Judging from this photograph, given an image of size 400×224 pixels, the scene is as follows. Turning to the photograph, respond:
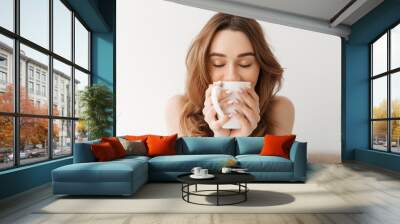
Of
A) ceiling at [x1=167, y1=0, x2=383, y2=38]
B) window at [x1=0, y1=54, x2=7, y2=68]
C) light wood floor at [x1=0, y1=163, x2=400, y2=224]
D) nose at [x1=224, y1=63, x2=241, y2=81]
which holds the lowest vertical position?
light wood floor at [x1=0, y1=163, x2=400, y2=224]

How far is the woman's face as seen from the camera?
7688mm

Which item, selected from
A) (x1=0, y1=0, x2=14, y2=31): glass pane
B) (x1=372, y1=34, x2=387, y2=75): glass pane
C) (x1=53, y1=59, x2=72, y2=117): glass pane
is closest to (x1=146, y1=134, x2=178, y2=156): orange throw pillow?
(x1=53, y1=59, x2=72, y2=117): glass pane

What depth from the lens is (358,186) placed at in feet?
18.5

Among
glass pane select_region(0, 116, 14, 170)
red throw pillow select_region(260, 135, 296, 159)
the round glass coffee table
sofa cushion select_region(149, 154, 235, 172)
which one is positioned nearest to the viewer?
the round glass coffee table

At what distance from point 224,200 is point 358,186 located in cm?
233

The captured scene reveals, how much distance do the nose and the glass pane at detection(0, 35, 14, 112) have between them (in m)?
4.06

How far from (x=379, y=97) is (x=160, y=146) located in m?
5.27

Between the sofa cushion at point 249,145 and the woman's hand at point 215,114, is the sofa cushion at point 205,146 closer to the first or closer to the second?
the sofa cushion at point 249,145

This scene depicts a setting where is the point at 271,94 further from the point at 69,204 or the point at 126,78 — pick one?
the point at 69,204

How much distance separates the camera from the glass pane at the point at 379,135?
8289 mm

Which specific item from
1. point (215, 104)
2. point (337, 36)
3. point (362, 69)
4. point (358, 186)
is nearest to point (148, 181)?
point (215, 104)

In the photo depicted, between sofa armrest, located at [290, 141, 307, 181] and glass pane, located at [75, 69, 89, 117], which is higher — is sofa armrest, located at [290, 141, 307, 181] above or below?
below

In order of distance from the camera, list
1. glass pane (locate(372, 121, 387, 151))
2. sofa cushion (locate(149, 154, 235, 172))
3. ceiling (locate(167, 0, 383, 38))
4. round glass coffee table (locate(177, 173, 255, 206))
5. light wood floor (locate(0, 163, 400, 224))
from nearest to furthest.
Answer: light wood floor (locate(0, 163, 400, 224)) → round glass coffee table (locate(177, 173, 255, 206)) → sofa cushion (locate(149, 154, 235, 172)) → ceiling (locate(167, 0, 383, 38)) → glass pane (locate(372, 121, 387, 151))

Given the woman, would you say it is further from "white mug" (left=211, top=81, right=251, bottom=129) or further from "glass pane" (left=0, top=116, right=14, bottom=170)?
"glass pane" (left=0, top=116, right=14, bottom=170)
